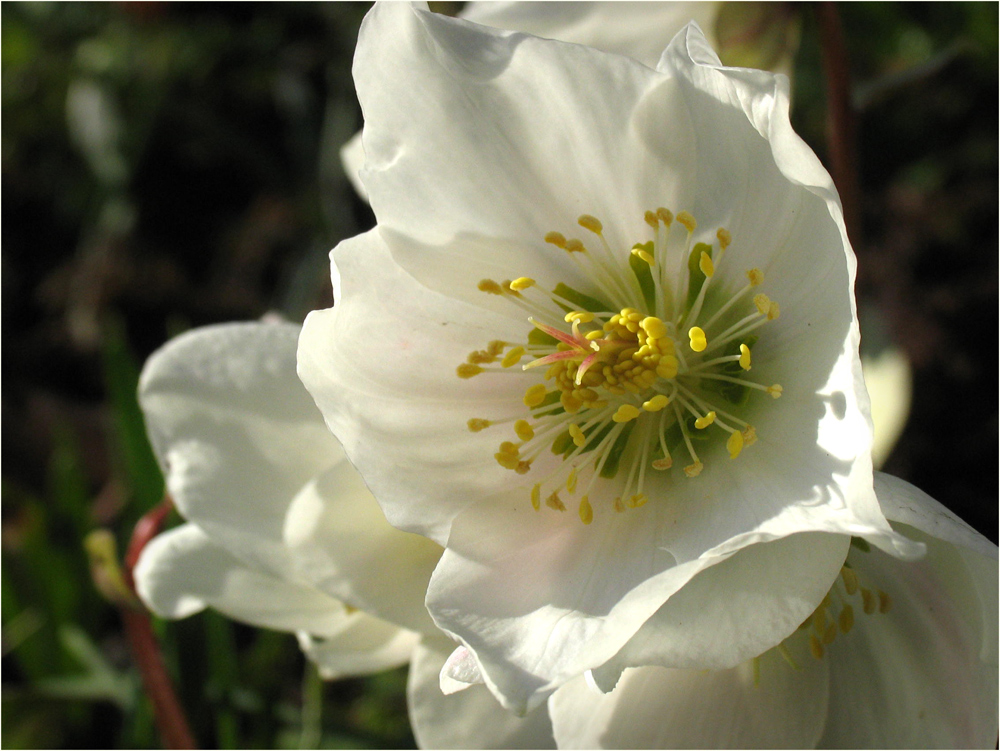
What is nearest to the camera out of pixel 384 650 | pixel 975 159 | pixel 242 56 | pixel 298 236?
pixel 384 650

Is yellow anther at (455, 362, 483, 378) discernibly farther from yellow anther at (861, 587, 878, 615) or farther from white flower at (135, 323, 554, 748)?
yellow anther at (861, 587, 878, 615)

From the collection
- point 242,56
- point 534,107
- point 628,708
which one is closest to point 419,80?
point 534,107

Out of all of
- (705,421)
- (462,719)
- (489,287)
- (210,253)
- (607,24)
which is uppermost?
(607,24)

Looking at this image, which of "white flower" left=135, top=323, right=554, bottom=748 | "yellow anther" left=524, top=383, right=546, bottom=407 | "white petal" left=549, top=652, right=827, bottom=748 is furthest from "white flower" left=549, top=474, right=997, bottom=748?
"yellow anther" left=524, top=383, right=546, bottom=407

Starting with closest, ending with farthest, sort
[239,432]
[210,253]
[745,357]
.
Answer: [745,357]
[239,432]
[210,253]

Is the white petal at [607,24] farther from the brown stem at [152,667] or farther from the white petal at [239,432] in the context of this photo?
the brown stem at [152,667]

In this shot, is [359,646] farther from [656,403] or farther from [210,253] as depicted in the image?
[210,253]

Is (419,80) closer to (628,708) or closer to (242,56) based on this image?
(628,708)

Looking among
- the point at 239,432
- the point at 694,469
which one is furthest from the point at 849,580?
the point at 239,432
